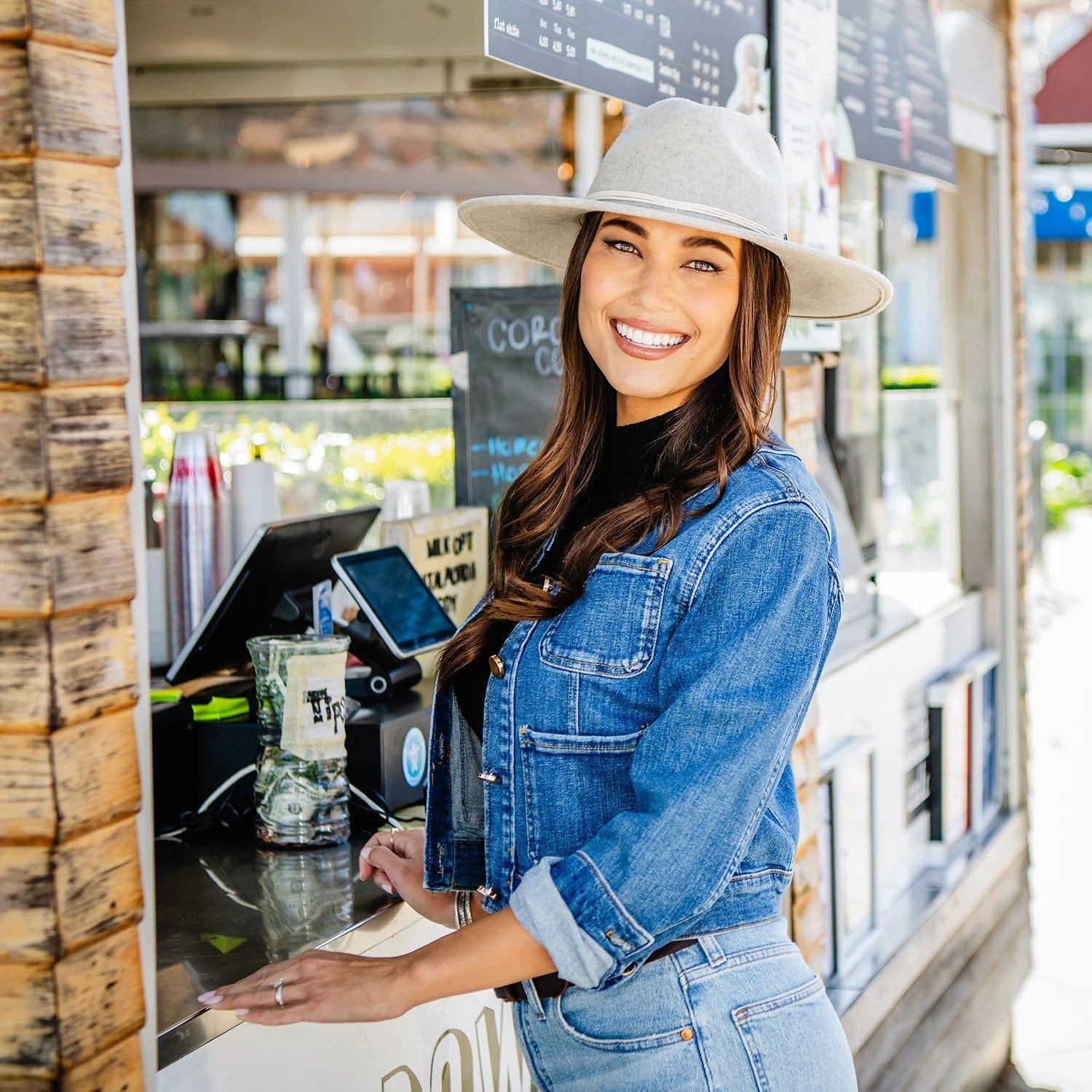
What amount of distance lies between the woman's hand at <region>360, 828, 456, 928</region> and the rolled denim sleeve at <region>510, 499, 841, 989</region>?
43 centimetres

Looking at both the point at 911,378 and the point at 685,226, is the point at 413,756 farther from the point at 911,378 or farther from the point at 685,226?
the point at 911,378

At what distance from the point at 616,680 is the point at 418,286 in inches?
385

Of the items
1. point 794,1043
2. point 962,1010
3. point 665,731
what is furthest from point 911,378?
point 665,731

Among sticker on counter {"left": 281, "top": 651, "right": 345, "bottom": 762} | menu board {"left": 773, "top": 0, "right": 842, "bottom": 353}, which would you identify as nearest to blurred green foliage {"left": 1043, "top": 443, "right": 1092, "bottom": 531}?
menu board {"left": 773, "top": 0, "right": 842, "bottom": 353}

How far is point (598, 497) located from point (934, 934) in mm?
2782

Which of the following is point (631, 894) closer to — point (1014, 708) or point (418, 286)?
point (1014, 708)

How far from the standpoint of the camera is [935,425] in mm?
5016

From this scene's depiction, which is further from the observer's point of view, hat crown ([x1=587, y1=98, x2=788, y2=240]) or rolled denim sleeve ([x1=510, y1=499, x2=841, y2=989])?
hat crown ([x1=587, y1=98, x2=788, y2=240])

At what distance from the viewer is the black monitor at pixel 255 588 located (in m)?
2.29

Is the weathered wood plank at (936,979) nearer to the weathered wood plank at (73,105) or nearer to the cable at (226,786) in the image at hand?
the cable at (226,786)

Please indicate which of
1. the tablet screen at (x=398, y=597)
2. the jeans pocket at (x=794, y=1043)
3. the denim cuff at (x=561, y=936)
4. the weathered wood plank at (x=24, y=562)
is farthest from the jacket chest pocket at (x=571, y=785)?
the tablet screen at (x=398, y=597)

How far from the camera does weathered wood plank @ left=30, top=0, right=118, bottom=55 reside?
1197 mm

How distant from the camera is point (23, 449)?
1212 millimetres

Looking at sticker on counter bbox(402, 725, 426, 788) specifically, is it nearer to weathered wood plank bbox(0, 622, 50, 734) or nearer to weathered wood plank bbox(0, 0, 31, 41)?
weathered wood plank bbox(0, 622, 50, 734)
